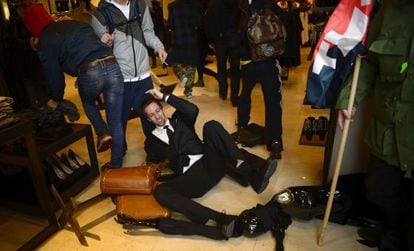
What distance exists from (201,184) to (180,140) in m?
0.35

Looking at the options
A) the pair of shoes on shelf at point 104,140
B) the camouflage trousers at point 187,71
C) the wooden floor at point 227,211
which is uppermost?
the camouflage trousers at point 187,71

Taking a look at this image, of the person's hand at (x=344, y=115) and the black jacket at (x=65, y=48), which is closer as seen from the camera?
the person's hand at (x=344, y=115)

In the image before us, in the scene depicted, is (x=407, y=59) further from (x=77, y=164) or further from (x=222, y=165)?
(x=77, y=164)

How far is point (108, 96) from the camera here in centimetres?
245

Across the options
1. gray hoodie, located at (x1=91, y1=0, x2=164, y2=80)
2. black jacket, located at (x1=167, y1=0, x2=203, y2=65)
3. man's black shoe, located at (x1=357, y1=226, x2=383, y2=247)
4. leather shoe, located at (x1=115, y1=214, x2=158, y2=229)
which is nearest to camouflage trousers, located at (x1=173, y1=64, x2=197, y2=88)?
black jacket, located at (x1=167, y1=0, x2=203, y2=65)

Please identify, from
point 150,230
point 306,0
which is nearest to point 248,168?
point 150,230

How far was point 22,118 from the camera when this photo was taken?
206 cm

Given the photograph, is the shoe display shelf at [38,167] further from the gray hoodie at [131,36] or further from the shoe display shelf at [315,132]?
the shoe display shelf at [315,132]

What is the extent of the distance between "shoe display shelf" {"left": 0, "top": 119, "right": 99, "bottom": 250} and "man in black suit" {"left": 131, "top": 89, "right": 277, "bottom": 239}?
0.58 m

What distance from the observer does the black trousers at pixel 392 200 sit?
1.66 m

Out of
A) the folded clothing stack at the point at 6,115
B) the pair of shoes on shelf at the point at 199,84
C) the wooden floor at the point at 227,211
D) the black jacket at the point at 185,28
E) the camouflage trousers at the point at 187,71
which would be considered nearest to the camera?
the folded clothing stack at the point at 6,115

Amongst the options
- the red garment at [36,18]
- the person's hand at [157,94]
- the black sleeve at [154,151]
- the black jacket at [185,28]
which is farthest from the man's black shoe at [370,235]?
the black jacket at [185,28]

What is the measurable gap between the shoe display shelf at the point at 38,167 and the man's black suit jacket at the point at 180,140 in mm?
639

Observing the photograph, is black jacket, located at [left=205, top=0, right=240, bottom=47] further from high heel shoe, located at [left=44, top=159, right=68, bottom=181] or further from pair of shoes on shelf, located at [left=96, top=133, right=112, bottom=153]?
high heel shoe, located at [left=44, top=159, right=68, bottom=181]
